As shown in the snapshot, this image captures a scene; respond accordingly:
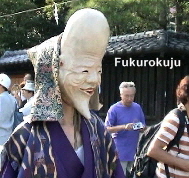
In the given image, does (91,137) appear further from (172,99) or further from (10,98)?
(172,99)

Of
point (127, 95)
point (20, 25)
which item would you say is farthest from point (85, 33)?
point (20, 25)

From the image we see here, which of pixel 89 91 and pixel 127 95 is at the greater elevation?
pixel 89 91

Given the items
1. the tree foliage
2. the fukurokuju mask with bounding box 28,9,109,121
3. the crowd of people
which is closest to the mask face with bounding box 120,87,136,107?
the crowd of people

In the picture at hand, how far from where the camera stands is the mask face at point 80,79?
2479 mm

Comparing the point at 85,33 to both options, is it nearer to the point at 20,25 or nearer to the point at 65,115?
the point at 65,115

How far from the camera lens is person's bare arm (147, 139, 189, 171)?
12.8 ft

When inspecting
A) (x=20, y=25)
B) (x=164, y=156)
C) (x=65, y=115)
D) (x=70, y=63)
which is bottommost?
(x=164, y=156)

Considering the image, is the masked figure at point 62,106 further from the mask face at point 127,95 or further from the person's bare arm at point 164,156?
the mask face at point 127,95

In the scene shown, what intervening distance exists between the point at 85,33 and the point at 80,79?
21 cm

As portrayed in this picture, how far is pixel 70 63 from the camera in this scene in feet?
8.12

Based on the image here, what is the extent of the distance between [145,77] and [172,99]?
72cm

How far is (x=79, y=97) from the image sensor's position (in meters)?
2.53

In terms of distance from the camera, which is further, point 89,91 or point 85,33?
point 89,91

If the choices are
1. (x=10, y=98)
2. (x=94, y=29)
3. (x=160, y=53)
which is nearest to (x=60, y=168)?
(x=94, y=29)
